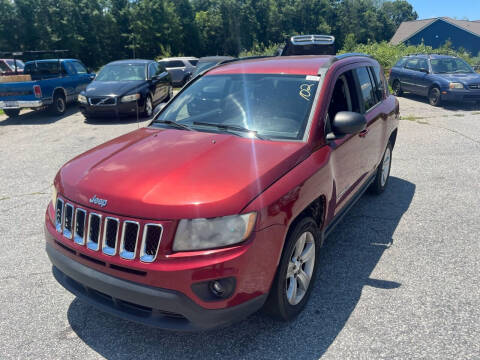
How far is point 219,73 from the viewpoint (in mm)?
4004

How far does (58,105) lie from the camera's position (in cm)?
1216

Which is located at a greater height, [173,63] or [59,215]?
[173,63]

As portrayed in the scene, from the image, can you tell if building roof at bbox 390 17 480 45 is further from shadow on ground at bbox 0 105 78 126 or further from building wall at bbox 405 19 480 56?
shadow on ground at bbox 0 105 78 126

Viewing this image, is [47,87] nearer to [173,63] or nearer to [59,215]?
[59,215]

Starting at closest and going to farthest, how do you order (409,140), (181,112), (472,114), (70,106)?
1. (181,112)
2. (409,140)
3. (472,114)
4. (70,106)

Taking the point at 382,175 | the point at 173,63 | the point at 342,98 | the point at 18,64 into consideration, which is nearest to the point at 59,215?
the point at 342,98

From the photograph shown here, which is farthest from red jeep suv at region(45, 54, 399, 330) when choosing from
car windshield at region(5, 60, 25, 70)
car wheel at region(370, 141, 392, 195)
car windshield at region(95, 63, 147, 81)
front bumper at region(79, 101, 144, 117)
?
car windshield at region(5, 60, 25, 70)

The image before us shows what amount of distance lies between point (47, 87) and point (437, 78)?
40.7ft

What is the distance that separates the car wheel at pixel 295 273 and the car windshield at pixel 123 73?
9.97 metres

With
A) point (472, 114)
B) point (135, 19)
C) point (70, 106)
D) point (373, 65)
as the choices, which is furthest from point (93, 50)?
point (373, 65)

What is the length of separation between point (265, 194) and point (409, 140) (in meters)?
7.45

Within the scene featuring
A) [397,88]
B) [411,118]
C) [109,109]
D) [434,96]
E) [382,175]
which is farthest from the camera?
[397,88]

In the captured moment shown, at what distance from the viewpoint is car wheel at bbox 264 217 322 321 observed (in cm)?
255

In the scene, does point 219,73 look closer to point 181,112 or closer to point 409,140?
point 181,112
